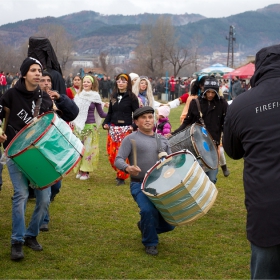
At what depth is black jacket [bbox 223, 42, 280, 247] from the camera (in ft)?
10.6

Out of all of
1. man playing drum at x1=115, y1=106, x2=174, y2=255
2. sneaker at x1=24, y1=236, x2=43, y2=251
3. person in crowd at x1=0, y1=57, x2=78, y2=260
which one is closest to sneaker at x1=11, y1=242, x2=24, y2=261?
person in crowd at x1=0, y1=57, x2=78, y2=260

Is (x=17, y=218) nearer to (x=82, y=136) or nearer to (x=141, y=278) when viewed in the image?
(x=141, y=278)

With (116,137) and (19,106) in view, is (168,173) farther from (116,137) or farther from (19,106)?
(116,137)

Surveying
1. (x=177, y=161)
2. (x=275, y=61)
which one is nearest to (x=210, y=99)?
(x=177, y=161)

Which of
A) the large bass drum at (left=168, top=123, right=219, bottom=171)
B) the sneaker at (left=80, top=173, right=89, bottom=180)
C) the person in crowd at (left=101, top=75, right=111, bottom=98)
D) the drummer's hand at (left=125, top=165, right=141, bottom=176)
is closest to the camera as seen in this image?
the drummer's hand at (left=125, top=165, right=141, bottom=176)

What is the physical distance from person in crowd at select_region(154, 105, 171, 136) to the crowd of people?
0.02 metres

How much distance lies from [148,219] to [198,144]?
1.35 m

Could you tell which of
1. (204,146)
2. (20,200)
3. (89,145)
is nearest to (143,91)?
(89,145)

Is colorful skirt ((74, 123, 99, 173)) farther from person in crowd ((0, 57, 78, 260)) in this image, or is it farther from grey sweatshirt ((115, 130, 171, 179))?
person in crowd ((0, 57, 78, 260))

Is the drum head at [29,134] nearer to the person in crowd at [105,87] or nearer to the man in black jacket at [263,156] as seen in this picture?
the man in black jacket at [263,156]

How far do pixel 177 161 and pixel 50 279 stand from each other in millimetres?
1533

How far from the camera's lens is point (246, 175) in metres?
3.43

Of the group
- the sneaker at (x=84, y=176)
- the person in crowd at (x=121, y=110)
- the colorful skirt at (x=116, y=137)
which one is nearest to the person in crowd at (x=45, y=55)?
the person in crowd at (x=121, y=110)

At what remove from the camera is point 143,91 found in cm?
934
